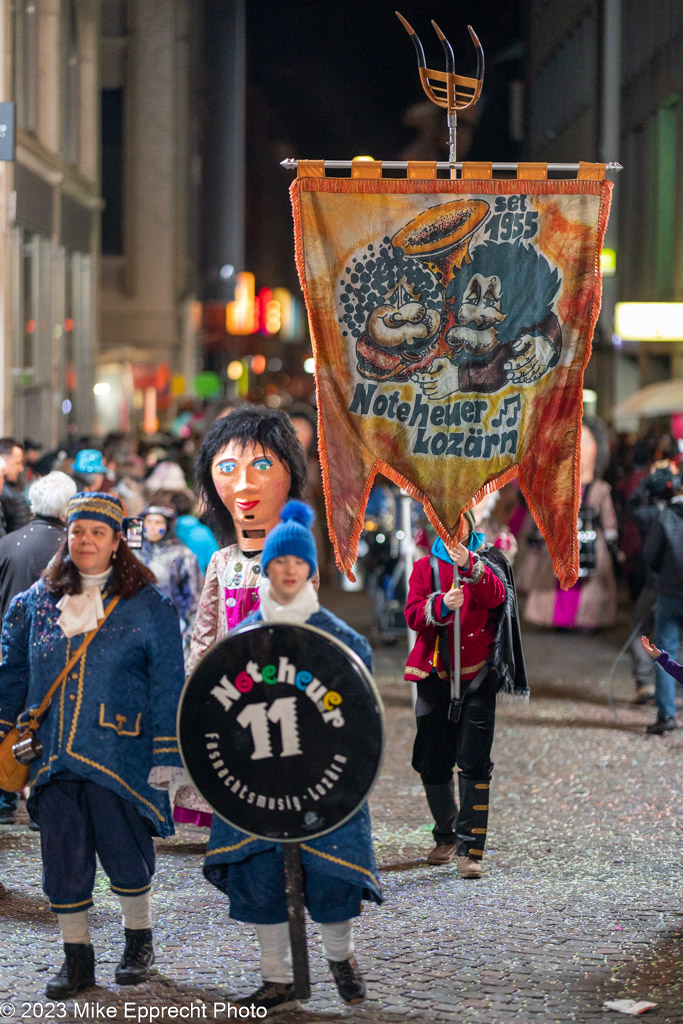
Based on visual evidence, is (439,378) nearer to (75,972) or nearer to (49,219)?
(75,972)

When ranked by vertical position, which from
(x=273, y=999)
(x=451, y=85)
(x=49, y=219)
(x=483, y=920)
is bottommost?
(x=483, y=920)

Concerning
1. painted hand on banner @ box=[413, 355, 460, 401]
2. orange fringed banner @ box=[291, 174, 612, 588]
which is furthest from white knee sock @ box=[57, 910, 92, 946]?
painted hand on banner @ box=[413, 355, 460, 401]

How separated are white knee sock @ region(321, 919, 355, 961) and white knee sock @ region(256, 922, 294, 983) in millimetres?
136

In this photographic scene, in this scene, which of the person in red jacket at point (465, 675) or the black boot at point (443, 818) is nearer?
the person in red jacket at point (465, 675)

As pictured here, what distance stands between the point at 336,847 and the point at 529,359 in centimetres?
234

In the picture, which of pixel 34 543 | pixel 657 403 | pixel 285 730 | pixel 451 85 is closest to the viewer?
pixel 285 730

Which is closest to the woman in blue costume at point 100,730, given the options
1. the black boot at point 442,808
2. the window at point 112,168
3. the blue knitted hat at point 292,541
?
the blue knitted hat at point 292,541

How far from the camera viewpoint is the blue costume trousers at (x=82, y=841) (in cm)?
489

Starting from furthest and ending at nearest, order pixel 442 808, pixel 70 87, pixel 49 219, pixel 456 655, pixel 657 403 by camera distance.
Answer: pixel 70 87, pixel 49 219, pixel 657 403, pixel 442 808, pixel 456 655

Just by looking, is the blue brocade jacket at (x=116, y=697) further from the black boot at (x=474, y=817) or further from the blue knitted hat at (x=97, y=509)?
the black boot at (x=474, y=817)

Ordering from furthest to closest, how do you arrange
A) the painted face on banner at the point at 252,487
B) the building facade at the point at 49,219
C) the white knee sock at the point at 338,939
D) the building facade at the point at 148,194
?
the building facade at the point at 148,194 → the building facade at the point at 49,219 → the painted face on banner at the point at 252,487 → the white knee sock at the point at 338,939

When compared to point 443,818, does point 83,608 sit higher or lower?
higher

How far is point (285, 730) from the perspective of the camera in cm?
455

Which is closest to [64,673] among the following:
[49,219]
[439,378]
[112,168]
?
[439,378]
